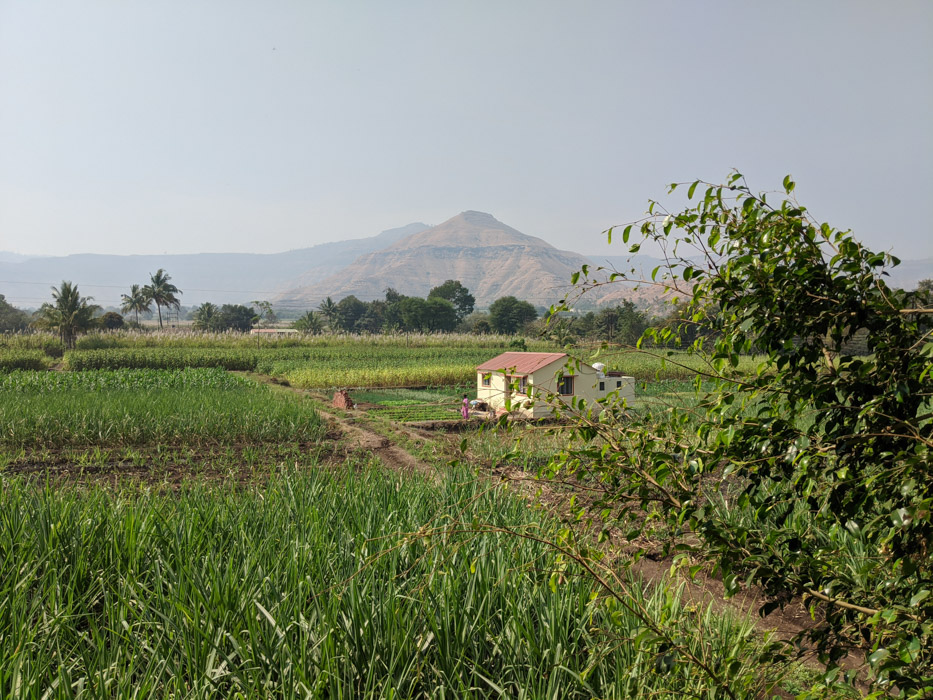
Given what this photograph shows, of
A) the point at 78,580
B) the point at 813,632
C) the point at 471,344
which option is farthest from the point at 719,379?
the point at 471,344

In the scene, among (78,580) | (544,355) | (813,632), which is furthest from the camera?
(544,355)

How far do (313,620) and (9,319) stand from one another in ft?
400

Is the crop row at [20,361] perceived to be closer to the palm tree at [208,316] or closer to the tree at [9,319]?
the palm tree at [208,316]

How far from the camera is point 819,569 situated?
67.3 inches

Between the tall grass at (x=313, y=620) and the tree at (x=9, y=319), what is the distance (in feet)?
379

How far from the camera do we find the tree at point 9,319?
9600cm

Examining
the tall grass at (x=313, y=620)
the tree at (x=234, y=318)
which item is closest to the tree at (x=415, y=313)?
the tree at (x=234, y=318)

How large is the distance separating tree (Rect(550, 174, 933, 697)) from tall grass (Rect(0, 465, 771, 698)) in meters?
0.38

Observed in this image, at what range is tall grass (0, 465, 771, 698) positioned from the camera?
8.05 feet

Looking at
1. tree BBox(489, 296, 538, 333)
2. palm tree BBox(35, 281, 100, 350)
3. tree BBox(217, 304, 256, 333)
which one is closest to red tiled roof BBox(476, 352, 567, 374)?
palm tree BBox(35, 281, 100, 350)

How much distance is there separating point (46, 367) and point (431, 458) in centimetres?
3331

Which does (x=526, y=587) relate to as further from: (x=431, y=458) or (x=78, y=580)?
(x=431, y=458)

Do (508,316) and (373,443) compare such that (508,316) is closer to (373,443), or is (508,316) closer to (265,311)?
(265,311)

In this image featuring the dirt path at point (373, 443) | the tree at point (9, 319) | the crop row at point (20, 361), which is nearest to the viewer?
the dirt path at point (373, 443)
